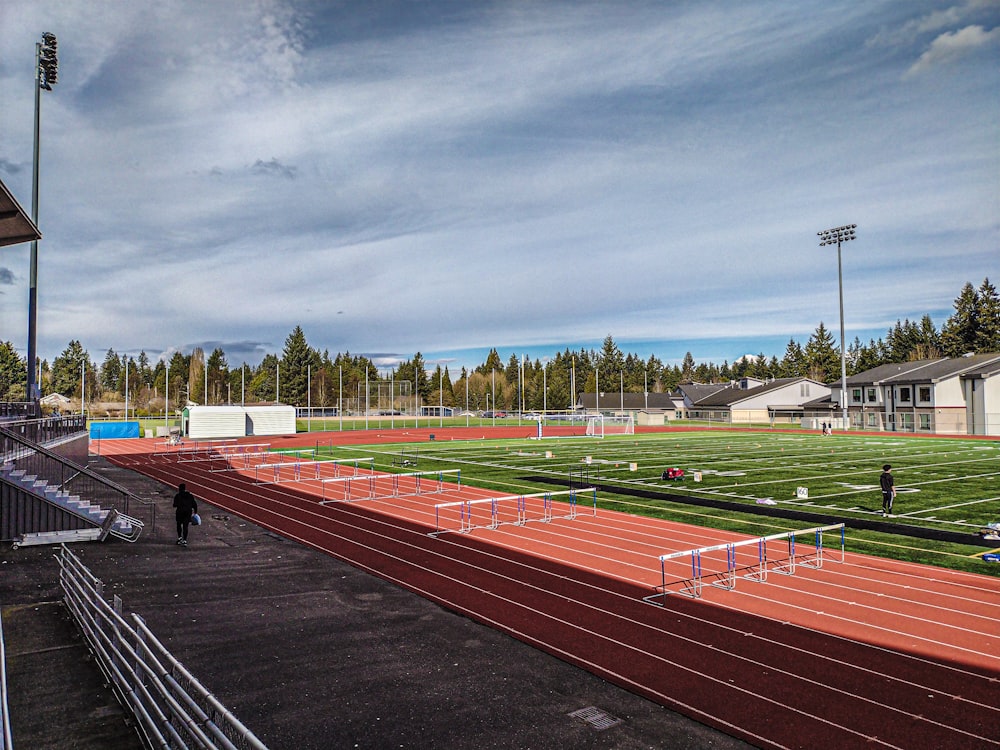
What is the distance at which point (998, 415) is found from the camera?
64.2m

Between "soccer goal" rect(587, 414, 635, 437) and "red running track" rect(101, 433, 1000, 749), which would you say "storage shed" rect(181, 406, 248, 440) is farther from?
"red running track" rect(101, 433, 1000, 749)

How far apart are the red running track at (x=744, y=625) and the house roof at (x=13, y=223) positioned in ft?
33.5

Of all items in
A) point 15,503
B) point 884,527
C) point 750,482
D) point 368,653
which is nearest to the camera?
point 368,653

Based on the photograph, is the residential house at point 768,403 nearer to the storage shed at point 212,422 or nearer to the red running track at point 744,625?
the storage shed at point 212,422

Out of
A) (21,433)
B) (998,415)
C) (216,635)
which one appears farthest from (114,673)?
(998,415)

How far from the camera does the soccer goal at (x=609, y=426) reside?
2729 inches

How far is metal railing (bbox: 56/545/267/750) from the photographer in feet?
18.9

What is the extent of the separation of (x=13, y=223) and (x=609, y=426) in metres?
71.5

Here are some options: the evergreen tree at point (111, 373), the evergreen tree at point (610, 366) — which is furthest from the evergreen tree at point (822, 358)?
the evergreen tree at point (111, 373)

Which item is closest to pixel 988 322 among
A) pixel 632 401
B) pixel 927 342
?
pixel 927 342

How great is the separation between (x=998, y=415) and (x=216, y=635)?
75.5 metres

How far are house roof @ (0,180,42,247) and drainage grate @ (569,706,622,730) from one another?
506 inches

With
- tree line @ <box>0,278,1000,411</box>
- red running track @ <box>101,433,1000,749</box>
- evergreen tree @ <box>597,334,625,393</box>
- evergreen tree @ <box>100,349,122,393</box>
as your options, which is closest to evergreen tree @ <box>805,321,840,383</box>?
tree line @ <box>0,278,1000,411</box>

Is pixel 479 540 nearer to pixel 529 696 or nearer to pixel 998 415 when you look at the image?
pixel 529 696
